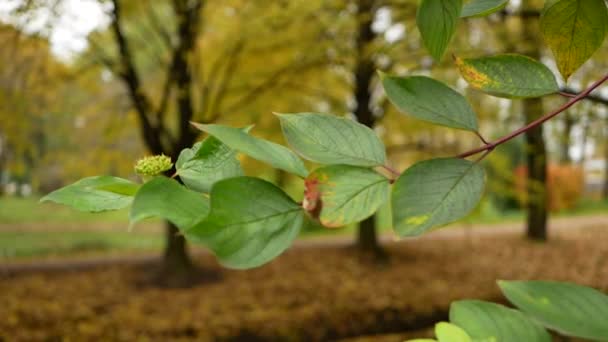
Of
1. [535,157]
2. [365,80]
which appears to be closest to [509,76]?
[365,80]

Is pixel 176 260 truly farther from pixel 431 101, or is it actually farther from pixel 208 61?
pixel 431 101

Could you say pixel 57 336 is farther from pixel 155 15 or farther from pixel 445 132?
pixel 445 132

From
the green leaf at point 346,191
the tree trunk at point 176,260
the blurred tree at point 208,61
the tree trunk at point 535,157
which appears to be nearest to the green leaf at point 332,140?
the green leaf at point 346,191

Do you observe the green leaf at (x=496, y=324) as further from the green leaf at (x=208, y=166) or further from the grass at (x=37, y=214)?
the grass at (x=37, y=214)

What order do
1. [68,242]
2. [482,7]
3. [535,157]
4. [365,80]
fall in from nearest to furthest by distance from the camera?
1. [482,7]
2. [365,80]
3. [535,157]
4. [68,242]

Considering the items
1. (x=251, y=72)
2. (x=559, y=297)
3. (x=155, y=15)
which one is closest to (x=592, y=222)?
(x=251, y=72)

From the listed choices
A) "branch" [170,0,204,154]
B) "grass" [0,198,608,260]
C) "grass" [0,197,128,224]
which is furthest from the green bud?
"grass" [0,197,128,224]

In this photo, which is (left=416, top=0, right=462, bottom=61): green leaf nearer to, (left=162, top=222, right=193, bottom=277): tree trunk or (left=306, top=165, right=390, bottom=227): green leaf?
(left=306, top=165, right=390, bottom=227): green leaf
